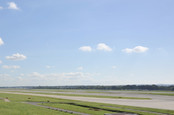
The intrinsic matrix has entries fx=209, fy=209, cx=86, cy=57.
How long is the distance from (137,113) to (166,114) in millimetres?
4609

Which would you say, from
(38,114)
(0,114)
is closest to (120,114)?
(38,114)

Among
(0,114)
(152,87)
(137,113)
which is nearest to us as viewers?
(0,114)

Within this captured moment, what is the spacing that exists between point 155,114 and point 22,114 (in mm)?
21387

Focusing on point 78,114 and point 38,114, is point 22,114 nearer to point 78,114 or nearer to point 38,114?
point 38,114

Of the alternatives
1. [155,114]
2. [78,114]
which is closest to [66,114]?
[78,114]

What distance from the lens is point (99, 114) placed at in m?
34.3

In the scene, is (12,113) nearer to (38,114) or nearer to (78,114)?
(38,114)

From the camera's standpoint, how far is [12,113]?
34.2 metres

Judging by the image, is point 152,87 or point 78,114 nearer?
point 78,114

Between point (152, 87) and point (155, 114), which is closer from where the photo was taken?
point (155, 114)

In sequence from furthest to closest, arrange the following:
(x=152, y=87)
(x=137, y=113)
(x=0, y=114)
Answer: (x=152, y=87)
(x=137, y=113)
(x=0, y=114)

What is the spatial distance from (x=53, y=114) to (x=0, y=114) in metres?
8.26

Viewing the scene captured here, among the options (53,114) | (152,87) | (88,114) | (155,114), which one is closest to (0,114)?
(53,114)

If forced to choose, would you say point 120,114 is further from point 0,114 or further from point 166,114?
point 0,114
